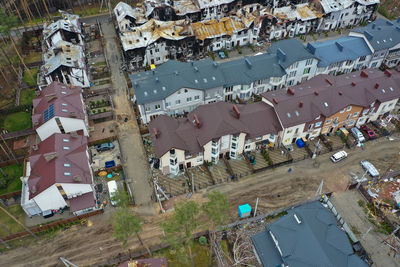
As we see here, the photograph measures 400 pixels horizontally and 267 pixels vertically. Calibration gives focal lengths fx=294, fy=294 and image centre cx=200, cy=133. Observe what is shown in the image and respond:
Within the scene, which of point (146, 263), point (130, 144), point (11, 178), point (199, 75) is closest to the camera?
point (146, 263)

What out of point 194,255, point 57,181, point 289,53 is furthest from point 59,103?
point 289,53

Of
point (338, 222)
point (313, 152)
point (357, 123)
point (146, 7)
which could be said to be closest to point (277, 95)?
point (313, 152)

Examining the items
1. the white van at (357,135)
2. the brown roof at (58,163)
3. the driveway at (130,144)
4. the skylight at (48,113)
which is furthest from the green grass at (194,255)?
the white van at (357,135)

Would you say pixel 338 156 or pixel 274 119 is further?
pixel 338 156

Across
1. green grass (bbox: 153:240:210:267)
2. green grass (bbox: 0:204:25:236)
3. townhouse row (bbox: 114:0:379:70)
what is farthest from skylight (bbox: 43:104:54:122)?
green grass (bbox: 153:240:210:267)

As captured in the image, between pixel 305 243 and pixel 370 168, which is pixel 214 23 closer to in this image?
pixel 370 168

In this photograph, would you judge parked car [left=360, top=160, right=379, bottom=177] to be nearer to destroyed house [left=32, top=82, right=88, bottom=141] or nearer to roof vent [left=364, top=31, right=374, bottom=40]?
roof vent [left=364, top=31, right=374, bottom=40]
